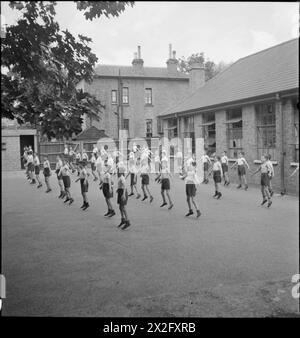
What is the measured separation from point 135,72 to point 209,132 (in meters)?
0.98

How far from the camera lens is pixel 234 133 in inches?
144

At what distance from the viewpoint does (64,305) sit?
4.22m

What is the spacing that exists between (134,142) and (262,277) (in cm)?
391

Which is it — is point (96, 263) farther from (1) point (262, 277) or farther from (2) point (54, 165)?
(1) point (262, 277)

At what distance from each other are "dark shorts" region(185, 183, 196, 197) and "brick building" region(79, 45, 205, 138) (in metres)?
0.53

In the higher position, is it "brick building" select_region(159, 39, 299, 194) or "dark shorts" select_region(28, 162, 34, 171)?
"brick building" select_region(159, 39, 299, 194)

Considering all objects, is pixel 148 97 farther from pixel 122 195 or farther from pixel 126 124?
pixel 122 195

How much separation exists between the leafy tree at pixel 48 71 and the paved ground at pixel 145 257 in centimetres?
54

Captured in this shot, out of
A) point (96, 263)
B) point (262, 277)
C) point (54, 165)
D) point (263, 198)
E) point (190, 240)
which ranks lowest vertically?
point (262, 277)

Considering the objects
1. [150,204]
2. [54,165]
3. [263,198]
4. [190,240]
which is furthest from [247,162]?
[54,165]

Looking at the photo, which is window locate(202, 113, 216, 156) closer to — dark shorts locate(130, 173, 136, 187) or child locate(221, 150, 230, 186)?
child locate(221, 150, 230, 186)

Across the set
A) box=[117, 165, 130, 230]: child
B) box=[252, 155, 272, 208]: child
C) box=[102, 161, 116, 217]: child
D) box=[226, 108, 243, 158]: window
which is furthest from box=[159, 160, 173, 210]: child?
box=[252, 155, 272, 208]: child

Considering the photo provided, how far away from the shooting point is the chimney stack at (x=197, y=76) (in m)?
3.14

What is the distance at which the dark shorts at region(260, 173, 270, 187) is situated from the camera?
370 centimetres
